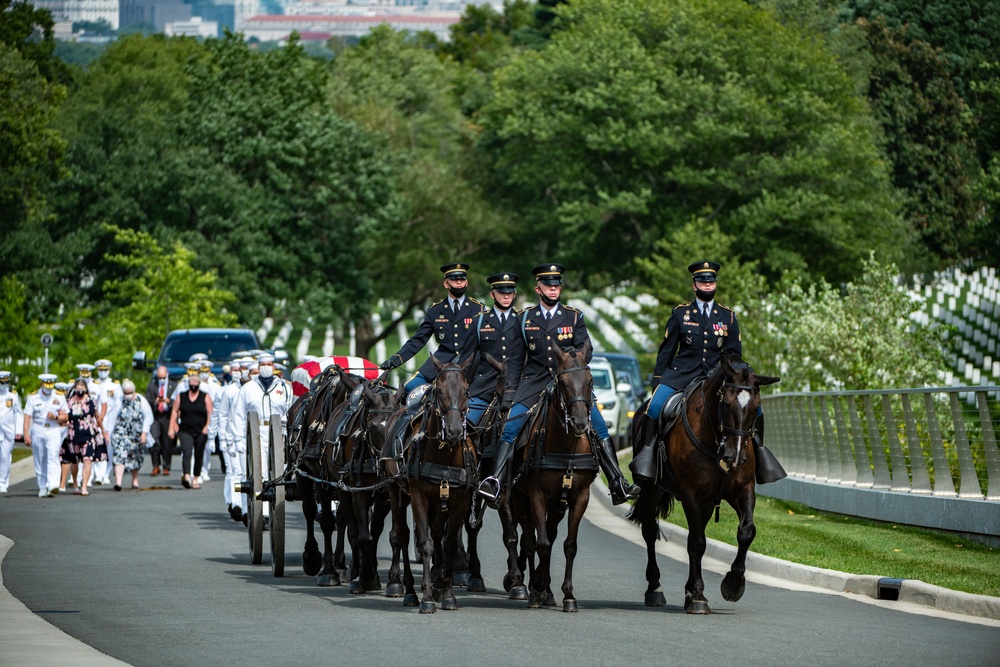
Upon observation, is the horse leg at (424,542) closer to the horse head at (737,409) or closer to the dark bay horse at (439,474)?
the dark bay horse at (439,474)

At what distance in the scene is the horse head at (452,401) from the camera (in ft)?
46.0

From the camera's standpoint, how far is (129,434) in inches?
1214

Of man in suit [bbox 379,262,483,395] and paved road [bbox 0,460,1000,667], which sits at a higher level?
man in suit [bbox 379,262,483,395]

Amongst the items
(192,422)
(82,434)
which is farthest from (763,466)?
(82,434)

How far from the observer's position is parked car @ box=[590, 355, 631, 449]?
135 feet

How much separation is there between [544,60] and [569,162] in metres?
5.23

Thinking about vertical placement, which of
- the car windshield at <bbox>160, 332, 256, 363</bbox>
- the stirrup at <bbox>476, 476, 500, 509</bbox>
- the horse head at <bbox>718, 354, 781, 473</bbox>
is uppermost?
the car windshield at <bbox>160, 332, 256, 363</bbox>

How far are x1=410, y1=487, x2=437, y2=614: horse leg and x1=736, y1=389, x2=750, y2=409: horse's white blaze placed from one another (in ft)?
8.66

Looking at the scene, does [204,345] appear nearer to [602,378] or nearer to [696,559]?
[602,378]

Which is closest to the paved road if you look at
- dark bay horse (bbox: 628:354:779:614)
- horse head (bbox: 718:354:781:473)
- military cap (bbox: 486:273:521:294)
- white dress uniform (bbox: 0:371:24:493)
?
dark bay horse (bbox: 628:354:779:614)

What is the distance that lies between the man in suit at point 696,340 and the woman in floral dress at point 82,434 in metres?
16.6

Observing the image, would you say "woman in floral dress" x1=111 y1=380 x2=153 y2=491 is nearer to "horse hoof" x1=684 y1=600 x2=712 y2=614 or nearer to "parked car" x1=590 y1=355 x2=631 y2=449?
"parked car" x1=590 y1=355 x2=631 y2=449

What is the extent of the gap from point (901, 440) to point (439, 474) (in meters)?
9.95

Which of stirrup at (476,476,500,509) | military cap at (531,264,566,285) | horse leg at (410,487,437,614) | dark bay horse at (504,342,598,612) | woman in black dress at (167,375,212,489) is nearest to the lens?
horse leg at (410,487,437,614)
